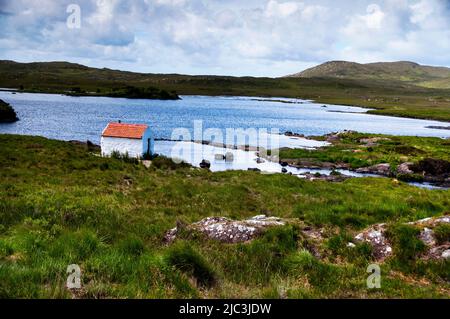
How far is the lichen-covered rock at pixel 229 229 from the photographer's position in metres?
11.8

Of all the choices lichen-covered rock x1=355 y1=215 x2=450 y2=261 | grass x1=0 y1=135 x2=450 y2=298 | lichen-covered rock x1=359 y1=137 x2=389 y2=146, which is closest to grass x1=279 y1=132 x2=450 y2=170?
lichen-covered rock x1=359 y1=137 x2=389 y2=146

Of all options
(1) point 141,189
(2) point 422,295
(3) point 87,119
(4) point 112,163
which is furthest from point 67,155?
(3) point 87,119

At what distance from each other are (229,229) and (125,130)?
36.8 meters

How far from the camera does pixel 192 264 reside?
8.52 m

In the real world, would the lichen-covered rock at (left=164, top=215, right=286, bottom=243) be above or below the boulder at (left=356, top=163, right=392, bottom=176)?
above

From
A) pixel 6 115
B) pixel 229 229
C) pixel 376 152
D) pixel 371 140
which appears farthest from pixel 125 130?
pixel 6 115

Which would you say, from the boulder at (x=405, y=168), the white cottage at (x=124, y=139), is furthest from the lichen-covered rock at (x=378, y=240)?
the boulder at (x=405, y=168)

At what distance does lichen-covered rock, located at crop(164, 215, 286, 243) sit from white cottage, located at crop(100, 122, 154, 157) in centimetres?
3448

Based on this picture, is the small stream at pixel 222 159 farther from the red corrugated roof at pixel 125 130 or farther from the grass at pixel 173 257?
the grass at pixel 173 257

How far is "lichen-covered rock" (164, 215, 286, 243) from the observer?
11.8m

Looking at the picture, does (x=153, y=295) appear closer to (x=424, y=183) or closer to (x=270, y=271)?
(x=270, y=271)

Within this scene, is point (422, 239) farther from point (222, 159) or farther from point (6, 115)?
point (6, 115)

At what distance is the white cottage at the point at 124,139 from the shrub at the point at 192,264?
126 feet

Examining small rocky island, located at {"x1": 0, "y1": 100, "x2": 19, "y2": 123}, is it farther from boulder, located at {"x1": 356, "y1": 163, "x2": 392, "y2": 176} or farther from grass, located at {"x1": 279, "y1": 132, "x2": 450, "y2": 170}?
boulder, located at {"x1": 356, "y1": 163, "x2": 392, "y2": 176}
